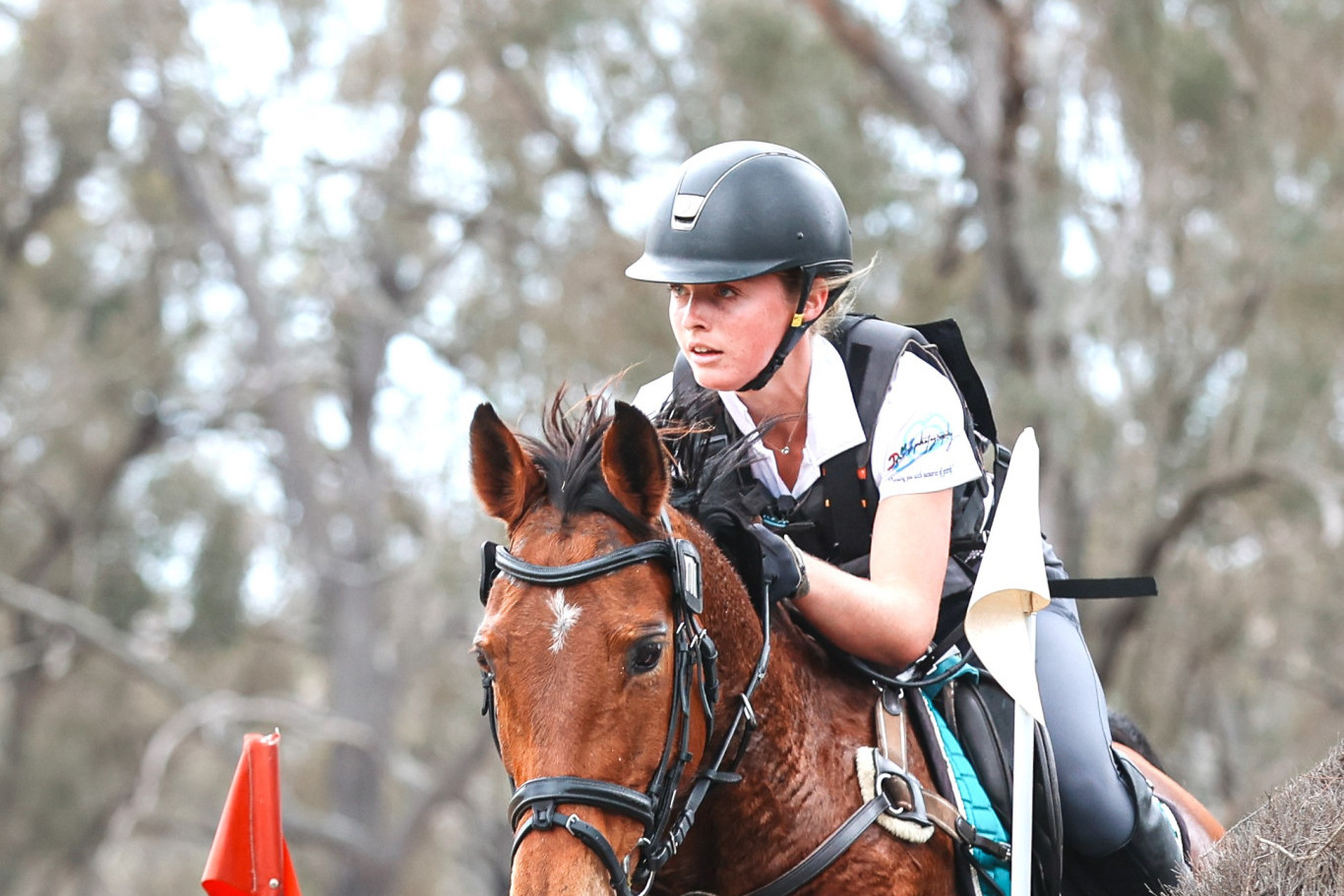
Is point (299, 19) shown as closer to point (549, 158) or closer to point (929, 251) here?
point (549, 158)

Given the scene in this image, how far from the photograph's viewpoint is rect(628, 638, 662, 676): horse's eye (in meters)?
2.48

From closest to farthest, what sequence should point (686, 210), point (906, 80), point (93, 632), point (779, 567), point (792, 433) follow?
point (779, 567) → point (686, 210) → point (792, 433) → point (906, 80) → point (93, 632)

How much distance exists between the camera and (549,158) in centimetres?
1902

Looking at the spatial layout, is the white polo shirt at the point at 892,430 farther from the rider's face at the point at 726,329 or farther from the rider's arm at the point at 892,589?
the rider's face at the point at 726,329

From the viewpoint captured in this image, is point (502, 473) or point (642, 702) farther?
point (502, 473)

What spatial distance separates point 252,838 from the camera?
10.7 ft

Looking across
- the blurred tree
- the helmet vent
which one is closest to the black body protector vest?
the helmet vent

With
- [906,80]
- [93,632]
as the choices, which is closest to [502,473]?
[906,80]

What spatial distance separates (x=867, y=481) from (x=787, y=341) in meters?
0.33

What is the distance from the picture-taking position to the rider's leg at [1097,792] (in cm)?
313

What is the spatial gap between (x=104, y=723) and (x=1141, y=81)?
17.4 metres

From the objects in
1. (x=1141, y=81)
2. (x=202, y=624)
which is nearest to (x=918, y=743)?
(x=1141, y=81)

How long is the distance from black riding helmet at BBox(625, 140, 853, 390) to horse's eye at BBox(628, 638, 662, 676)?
2.58ft

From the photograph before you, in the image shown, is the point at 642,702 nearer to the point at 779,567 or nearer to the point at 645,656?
the point at 645,656
